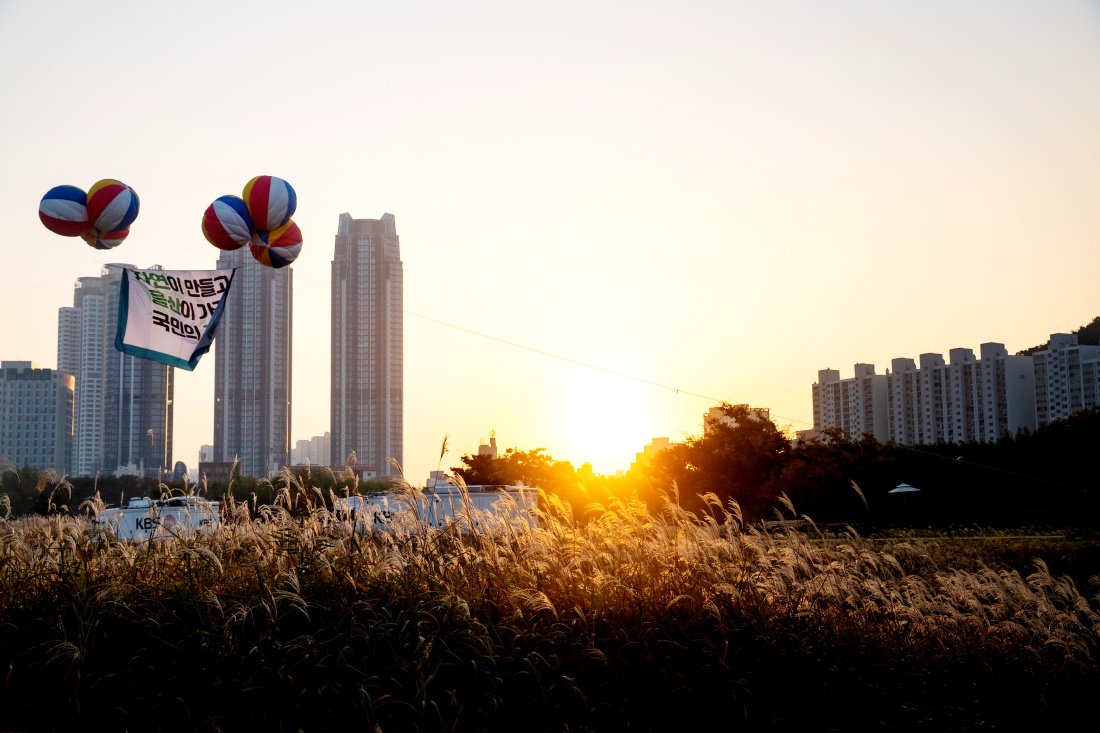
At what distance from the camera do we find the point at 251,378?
341 feet

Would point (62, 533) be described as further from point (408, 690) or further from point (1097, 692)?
point (1097, 692)

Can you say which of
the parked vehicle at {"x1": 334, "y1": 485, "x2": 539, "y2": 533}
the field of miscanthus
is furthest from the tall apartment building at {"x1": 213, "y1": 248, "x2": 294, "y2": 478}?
the parked vehicle at {"x1": 334, "y1": 485, "x2": 539, "y2": 533}

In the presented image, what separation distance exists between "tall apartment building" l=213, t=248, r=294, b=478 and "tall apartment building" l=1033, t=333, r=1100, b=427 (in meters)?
73.3

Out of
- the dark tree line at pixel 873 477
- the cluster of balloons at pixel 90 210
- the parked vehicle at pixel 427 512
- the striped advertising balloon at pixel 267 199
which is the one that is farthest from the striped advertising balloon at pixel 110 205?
the dark tree line at pixel 873 477

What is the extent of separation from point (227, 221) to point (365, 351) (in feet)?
311

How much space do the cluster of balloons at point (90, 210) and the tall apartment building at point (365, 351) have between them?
308 feet

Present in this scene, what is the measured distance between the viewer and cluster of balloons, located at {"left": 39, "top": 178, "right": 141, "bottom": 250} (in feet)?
32.6

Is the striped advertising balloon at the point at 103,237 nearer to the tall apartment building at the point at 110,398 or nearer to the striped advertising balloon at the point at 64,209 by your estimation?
the striped advertising balloon at the point at 64,209

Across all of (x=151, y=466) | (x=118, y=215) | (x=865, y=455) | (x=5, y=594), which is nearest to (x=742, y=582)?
(x=5, y=594)

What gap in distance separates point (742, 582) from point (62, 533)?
17.8ft

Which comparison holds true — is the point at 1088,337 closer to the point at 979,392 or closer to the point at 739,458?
the point at 979,392

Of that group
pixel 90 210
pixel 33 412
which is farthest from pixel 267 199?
pixel 33 412

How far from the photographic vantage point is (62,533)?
7.82 metres

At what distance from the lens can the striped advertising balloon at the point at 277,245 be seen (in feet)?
34.8
